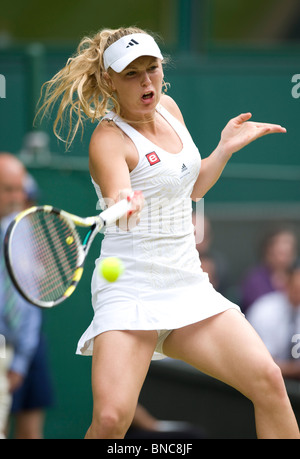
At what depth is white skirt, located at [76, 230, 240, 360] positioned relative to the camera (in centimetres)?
349

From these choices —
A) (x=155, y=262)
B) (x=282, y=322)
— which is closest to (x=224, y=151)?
(x=155, y=262)

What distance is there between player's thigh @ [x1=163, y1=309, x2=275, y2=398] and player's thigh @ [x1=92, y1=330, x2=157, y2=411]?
16 cm

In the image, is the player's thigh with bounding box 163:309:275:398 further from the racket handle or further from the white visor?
the white visor

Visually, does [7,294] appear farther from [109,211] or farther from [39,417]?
[109,211]

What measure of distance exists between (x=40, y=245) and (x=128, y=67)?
156 centimetres

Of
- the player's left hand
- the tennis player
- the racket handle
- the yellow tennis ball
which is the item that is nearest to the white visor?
the tennis player

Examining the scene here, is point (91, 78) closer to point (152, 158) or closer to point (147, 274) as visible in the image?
point (152, 158)

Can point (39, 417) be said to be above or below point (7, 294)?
below

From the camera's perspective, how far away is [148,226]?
356 cm

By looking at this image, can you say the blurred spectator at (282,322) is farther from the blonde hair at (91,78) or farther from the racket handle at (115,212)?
the racket handle at (115,212)

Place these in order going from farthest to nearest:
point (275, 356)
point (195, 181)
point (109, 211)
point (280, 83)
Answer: point (280, 83) < point (275, 356) < point (195, 181) < point (109, 211)

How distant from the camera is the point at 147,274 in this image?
139 inches

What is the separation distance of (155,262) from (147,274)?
6 centimetres

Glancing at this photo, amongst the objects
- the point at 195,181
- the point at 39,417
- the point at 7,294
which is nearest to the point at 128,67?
the point at 195,181
